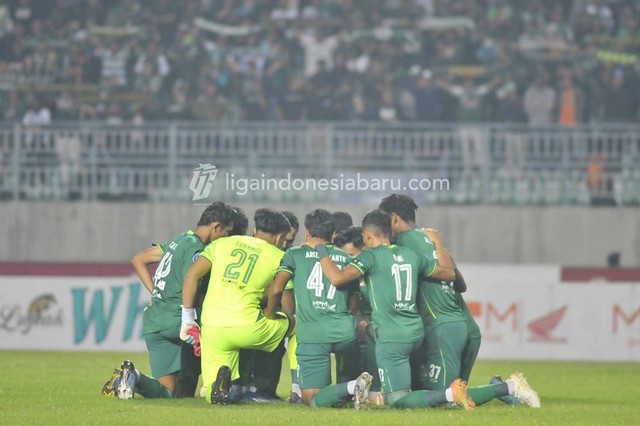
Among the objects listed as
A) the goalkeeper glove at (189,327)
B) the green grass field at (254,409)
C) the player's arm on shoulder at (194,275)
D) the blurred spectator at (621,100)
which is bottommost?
the green grass field at (254,409)

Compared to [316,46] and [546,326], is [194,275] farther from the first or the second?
[316,46]

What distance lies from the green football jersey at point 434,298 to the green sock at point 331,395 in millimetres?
1141

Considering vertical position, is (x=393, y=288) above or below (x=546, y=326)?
above

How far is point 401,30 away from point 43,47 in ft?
24.6

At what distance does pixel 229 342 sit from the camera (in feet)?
37.6

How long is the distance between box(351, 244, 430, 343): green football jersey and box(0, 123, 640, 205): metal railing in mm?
11226

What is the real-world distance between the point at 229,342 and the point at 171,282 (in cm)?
114

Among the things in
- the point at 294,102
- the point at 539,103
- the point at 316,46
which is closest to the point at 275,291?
the point at 294,102

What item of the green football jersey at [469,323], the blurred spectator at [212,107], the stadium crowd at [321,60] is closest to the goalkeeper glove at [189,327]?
the green football jersey at [469,323]

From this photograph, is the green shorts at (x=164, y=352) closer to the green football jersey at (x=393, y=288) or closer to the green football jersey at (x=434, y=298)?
the green football jersey at (x=393, y=288)

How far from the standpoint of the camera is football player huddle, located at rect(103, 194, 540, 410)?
11320 millimetres

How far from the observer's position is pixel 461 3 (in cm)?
2689

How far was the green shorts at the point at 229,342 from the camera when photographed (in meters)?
11.4

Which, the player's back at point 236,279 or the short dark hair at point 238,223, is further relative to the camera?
the short dark hair at point 238,223
